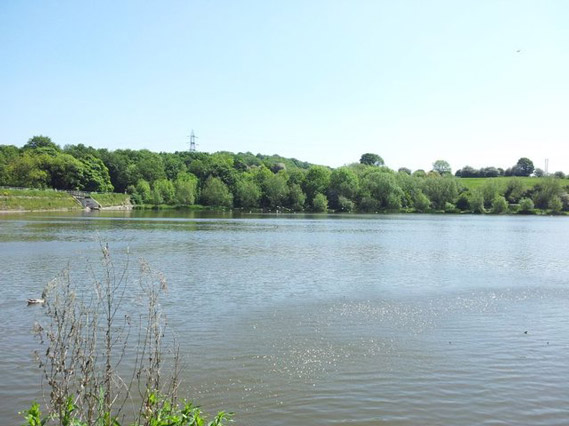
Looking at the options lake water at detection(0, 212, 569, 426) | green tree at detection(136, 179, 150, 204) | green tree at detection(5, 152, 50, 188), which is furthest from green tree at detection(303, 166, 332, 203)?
lake water at detection(0, 212, 569, 426)

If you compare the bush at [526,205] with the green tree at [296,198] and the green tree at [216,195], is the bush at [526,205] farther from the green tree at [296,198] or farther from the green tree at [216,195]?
the green tree at [216,195]

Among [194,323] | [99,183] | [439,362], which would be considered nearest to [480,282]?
[439,362]

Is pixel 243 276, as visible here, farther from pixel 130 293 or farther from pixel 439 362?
pixel 439 362

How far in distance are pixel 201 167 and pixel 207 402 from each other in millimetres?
164367

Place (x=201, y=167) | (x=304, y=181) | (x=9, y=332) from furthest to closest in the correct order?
(x=201, y=167)
(x=304, y=181)
(x=9, y=332)

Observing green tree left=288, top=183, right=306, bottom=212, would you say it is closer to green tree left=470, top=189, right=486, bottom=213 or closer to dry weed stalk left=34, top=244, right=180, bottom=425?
green tree left=470, top=189, right=486, bottom=213

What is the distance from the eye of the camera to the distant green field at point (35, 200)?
83300mm

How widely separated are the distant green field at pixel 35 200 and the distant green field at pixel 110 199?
403 inches

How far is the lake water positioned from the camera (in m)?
9.77

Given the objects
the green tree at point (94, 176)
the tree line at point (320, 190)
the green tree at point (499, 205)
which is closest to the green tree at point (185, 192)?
the tree line at point (320, 190)

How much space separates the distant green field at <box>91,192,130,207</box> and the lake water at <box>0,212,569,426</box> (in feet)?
288

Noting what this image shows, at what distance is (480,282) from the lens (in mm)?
25172

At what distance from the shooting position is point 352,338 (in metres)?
14.5

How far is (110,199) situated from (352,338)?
11572cm
